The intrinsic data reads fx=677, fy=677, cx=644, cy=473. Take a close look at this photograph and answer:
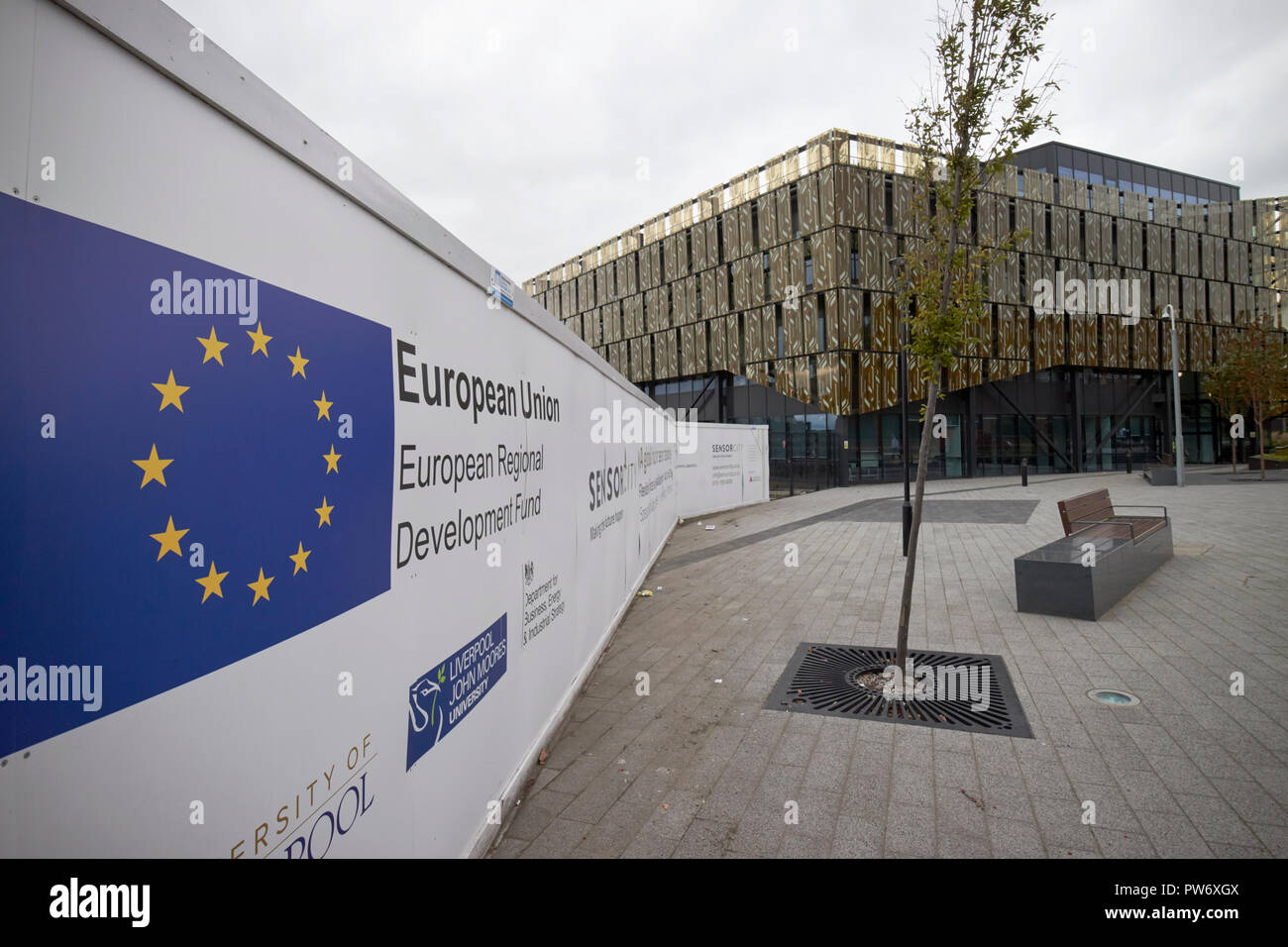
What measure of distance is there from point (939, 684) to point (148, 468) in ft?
16.9

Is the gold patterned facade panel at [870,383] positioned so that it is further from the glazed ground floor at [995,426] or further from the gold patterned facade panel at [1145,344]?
the gold patterned facade panel at [1145,344]

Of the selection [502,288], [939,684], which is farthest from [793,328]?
[502,288]

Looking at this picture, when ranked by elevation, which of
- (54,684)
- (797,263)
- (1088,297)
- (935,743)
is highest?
(797,263)

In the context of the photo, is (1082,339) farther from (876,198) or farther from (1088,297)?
(876,198)

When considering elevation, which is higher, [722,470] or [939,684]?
[722,470]

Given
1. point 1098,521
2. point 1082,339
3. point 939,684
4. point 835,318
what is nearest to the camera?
point 939,684

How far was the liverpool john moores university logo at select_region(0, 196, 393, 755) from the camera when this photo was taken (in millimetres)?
1112

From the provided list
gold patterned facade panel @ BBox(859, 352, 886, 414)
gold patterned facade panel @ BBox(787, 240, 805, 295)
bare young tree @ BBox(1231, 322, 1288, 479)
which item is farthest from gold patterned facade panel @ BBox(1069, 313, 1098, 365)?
gold patterned facade panel @ BBox(787, 240, 805, 295)

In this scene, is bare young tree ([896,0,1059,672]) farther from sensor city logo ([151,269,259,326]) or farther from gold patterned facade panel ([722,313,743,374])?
gold patterned facade panel ([722,313,743,374])

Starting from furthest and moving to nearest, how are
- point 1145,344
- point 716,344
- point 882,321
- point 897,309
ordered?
point 1145,344 < point 716,344 < point 882,321 < point 897,309

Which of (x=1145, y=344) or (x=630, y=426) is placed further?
(x=1145, y=344)

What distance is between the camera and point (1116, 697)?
4.63 m

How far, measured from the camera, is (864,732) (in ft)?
14.0
